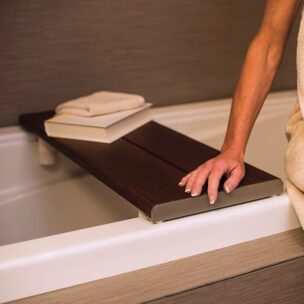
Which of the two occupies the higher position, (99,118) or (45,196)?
(99,118)

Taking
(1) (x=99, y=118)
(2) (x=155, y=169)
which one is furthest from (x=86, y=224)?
(2) (x=155, y=169)

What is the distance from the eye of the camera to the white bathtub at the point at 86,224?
821 mm

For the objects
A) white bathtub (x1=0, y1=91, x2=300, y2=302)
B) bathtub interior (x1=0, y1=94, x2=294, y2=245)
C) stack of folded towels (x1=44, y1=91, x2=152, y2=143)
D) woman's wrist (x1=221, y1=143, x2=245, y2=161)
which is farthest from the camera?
bathtub interior (x1=0, y1=94, x2=294, y2=245)

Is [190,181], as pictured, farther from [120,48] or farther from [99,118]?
[120,48]

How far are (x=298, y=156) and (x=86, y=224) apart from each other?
62 cm

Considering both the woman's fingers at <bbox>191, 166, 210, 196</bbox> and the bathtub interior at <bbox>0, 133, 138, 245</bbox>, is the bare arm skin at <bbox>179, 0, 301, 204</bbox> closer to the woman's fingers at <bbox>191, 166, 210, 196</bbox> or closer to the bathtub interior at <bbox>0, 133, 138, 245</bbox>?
the woman's fingers at <bbox>191, 166, 210, 196</bbox>

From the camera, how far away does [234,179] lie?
0.98 meters

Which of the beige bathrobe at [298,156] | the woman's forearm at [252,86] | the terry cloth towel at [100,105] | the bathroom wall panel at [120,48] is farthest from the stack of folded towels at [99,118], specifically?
the beige bathrobe at [298,156]

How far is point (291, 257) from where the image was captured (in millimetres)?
941

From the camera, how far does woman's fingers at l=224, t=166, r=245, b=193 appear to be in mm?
957

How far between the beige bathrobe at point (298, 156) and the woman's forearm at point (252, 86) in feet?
0.25

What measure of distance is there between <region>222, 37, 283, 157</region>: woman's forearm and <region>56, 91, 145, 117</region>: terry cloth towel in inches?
12.4

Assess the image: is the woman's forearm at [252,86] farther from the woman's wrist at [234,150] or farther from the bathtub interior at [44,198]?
the bathtub interior at [44,198]

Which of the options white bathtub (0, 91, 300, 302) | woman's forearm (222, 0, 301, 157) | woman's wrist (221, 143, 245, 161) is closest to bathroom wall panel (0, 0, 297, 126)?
white bathtub (0, 91, 300, 302)
